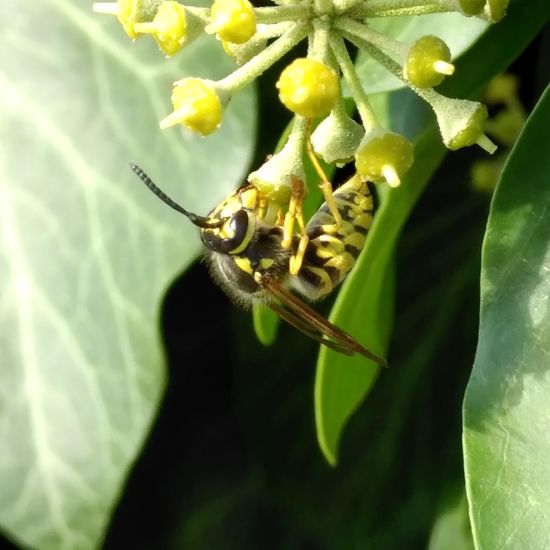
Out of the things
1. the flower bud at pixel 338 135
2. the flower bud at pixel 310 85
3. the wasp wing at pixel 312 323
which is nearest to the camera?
the flower bud at pixel 310 85

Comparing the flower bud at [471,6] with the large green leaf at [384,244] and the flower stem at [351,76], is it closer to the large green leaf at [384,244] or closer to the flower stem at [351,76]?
the flower stem at [351,76]

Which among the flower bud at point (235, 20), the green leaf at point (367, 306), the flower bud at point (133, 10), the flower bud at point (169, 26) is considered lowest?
the green leaf at point (367, 306)

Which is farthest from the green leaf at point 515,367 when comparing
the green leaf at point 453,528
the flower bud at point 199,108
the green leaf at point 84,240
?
the green leaf at point 453,528

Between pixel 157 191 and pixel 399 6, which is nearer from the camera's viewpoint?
pixel 399 6

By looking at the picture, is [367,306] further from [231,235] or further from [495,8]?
[495,8]

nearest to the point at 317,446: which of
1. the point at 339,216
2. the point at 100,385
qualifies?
the point at 100,385

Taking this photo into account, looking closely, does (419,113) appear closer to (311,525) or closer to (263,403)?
(263,403)

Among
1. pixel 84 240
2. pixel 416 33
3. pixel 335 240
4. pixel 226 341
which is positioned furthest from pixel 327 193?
pixel 226 341
